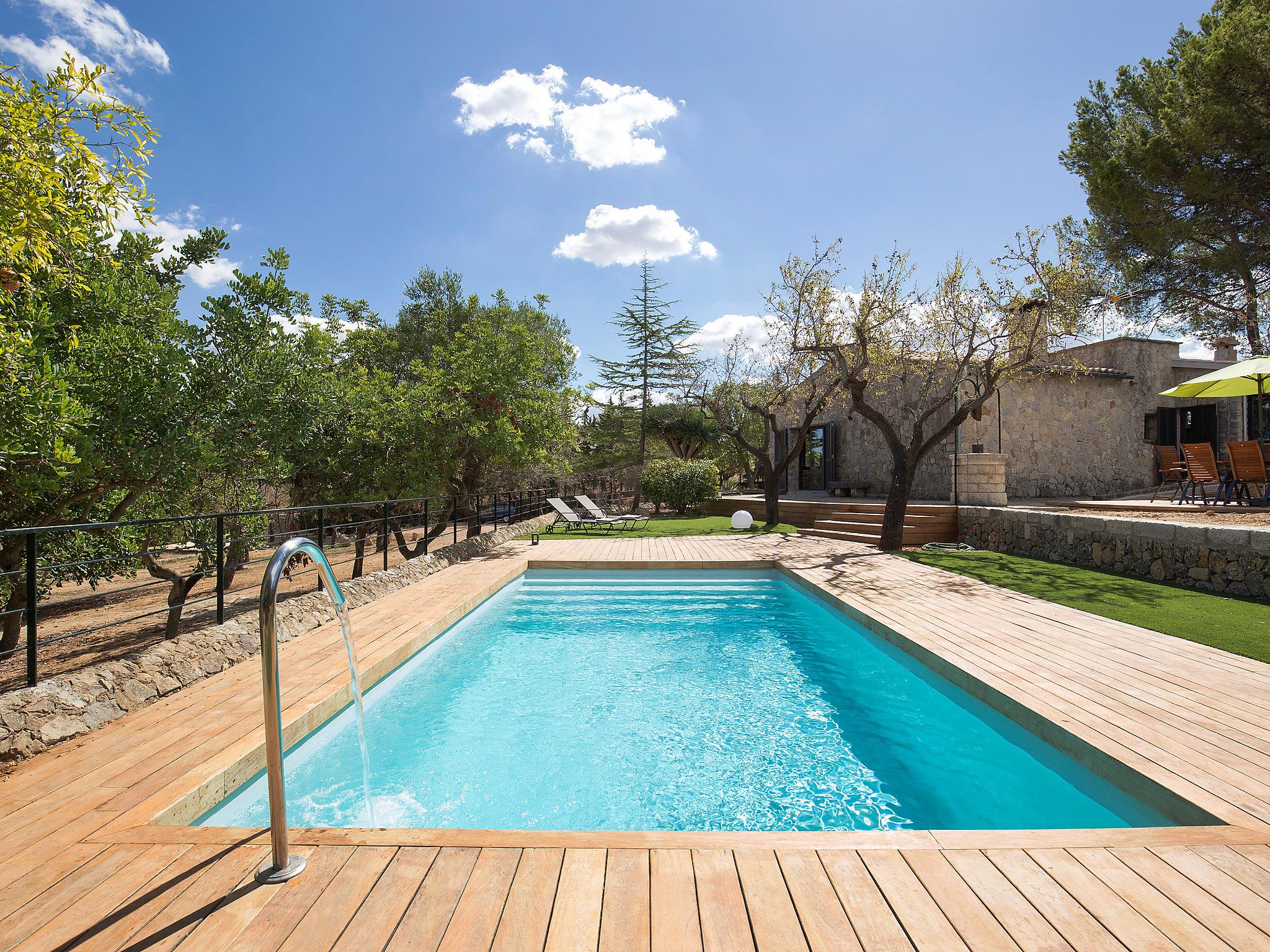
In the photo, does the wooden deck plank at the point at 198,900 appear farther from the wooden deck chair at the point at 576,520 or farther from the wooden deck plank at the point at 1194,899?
the wooden deck chair at the point at 576,520

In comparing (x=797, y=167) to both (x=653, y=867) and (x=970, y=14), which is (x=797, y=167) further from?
(x=653, y=867)

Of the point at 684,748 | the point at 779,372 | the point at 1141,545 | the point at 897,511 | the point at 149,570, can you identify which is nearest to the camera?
the point at 684,748

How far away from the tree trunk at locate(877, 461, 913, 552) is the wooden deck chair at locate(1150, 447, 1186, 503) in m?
4.44

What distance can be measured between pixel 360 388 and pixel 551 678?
7.06 metres

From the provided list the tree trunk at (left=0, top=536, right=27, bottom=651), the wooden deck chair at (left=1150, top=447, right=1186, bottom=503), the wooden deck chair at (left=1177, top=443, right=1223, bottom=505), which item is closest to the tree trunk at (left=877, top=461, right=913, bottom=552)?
the wooden deck chair at (left=1177, top=443, right=1223, bottom=505)

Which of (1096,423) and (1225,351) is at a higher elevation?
(1225,351)

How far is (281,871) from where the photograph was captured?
70.6 inches

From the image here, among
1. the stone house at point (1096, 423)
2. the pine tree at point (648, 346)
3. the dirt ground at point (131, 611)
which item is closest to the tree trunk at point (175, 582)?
the dirt ground at point (131, 611)

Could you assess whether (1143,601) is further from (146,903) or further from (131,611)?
(131,611)

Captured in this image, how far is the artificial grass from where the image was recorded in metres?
4.38

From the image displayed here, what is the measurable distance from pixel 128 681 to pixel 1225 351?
2021cm

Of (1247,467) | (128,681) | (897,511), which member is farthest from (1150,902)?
(1247,467)

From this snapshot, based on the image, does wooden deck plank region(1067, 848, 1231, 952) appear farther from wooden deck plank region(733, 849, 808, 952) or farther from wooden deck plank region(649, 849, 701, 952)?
wooden deck plank region(649, 849, 701, 952)

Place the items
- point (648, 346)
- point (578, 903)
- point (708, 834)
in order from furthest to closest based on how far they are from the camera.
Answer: point (648, 346)
point (708, 834)
point (578, 903)
